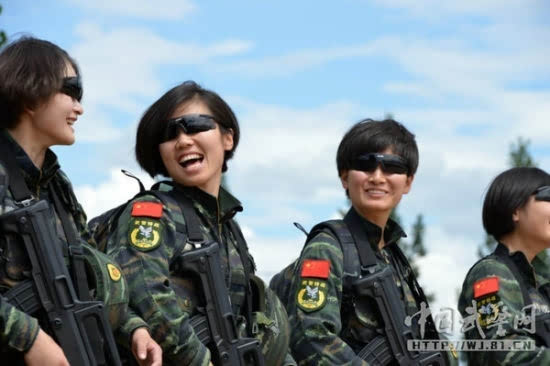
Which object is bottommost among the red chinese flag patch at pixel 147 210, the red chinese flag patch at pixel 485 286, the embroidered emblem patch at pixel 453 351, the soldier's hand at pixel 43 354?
the embroidered emblem patch at pixel 453 351

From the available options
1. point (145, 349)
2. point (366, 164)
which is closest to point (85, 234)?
Result: point (145, 349)

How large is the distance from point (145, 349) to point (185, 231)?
797 mm

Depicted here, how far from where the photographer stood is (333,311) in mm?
5906

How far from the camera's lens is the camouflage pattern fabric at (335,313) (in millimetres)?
5832

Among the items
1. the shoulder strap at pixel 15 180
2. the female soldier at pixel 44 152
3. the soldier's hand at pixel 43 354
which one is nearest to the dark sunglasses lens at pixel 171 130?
the female soldier at pixel 44 152

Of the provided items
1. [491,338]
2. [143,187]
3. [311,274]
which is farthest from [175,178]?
[491,338]

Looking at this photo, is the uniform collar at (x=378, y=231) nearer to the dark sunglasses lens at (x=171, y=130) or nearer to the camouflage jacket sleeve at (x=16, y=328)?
the dark sunglasses lens at (x=171, y=130)

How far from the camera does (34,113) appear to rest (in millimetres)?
4844

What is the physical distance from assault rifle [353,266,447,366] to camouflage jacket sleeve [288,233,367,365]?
16 cm

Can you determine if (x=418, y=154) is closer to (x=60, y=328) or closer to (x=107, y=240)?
(x=107, y=240)

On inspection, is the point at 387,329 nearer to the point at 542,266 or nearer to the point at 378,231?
the point at 378,231

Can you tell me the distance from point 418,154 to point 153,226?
2.33 meters

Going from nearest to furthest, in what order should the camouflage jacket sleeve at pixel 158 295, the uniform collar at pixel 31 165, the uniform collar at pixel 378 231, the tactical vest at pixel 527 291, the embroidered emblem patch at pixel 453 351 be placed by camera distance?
the uniform collar at pixel 31 165 → the camouflage jacket sleeve at pixel 158 295 → the uniform collar at pixel 378 231 → the embroidered emblem patch at pixel 453 351 → the tactical vest at pixel 527 291

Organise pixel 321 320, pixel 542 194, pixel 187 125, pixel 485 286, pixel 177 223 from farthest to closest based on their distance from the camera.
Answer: pixel 542 194 → pixel 485 286 → pixel 321 320 → pixel 187 125 → pixel 177 223
